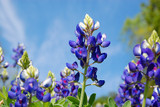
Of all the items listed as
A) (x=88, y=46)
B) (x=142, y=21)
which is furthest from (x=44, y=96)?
(x=142, y=21)

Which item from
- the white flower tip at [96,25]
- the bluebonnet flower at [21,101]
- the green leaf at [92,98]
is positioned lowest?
the bluebonnet flower at [21,101]

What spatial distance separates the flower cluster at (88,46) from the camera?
2.36 metres

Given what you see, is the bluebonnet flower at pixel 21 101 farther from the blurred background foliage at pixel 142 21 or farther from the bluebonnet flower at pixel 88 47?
the blurred background foliage at pixel 142 21

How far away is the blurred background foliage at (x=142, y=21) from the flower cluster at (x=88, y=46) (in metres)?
31.2

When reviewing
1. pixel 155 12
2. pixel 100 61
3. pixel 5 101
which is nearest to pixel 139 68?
pixel 100 61

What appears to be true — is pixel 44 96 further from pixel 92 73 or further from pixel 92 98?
pixel 92 98

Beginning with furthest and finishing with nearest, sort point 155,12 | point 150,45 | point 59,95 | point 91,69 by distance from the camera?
point 155,12 < point 59,95 < point 91,69 < point 150,45

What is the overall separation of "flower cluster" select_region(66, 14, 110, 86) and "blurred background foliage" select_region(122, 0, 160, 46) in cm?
3122

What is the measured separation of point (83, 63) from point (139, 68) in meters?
0.52

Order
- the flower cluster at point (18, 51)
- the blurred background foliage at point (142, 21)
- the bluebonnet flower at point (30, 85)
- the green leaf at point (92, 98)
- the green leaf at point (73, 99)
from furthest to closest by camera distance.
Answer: the blurred background foliage at point (142, 21) → the flower cluster at point (18, 51) → the green leaf at point (92, 98) → the green leaf at point (73, 99) → the bluebonnet flower at point (30, 85)

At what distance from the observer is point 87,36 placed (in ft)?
8.18

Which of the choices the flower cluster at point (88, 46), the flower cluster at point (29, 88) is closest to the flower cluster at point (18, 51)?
the flower cluster at point (88, 46)

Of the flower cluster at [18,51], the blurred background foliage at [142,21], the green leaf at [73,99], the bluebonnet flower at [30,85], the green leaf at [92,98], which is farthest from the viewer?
the blurred background foliage at [142,21]

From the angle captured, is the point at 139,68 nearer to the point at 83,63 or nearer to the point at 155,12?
the point at 83,63
